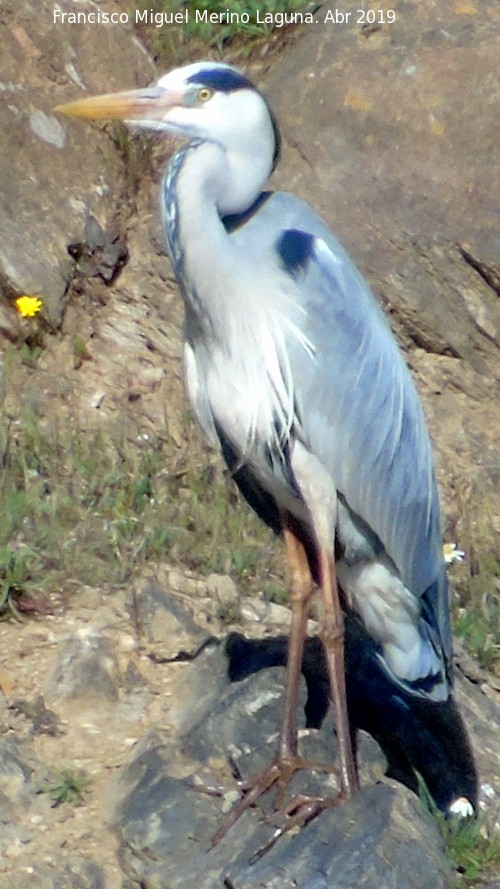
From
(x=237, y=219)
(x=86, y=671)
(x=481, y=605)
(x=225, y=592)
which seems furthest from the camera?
(x=481, y=605)

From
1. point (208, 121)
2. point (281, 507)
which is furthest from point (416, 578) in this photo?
point (208, 121)

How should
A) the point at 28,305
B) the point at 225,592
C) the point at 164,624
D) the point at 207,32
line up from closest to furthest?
1. the point at 164,624
2. the point at 225,592
3. the point at 28,305
4. the point at 207,32

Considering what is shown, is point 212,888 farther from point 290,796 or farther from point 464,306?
point 464,306

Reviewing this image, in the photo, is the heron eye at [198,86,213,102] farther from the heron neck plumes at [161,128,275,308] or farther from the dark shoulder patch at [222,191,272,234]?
the dark shoulder patch at [222,191,272,234]

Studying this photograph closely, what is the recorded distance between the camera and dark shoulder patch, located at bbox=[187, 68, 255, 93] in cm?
325

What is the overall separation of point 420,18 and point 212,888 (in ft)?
12.3

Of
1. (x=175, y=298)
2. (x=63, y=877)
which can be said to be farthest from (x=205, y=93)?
(x=175, y=298)

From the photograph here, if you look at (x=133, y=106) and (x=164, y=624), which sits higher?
(x=133, y=106)

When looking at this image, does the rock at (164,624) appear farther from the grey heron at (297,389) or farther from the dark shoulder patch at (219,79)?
the dark shoulder patch at (219,79)

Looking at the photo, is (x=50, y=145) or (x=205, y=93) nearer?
(x=205, y=93)

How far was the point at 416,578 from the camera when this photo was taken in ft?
11.8

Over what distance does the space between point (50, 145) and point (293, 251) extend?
8.29ft

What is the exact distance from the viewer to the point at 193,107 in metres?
3.27

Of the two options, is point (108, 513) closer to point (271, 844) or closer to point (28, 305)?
point (28, 305)
